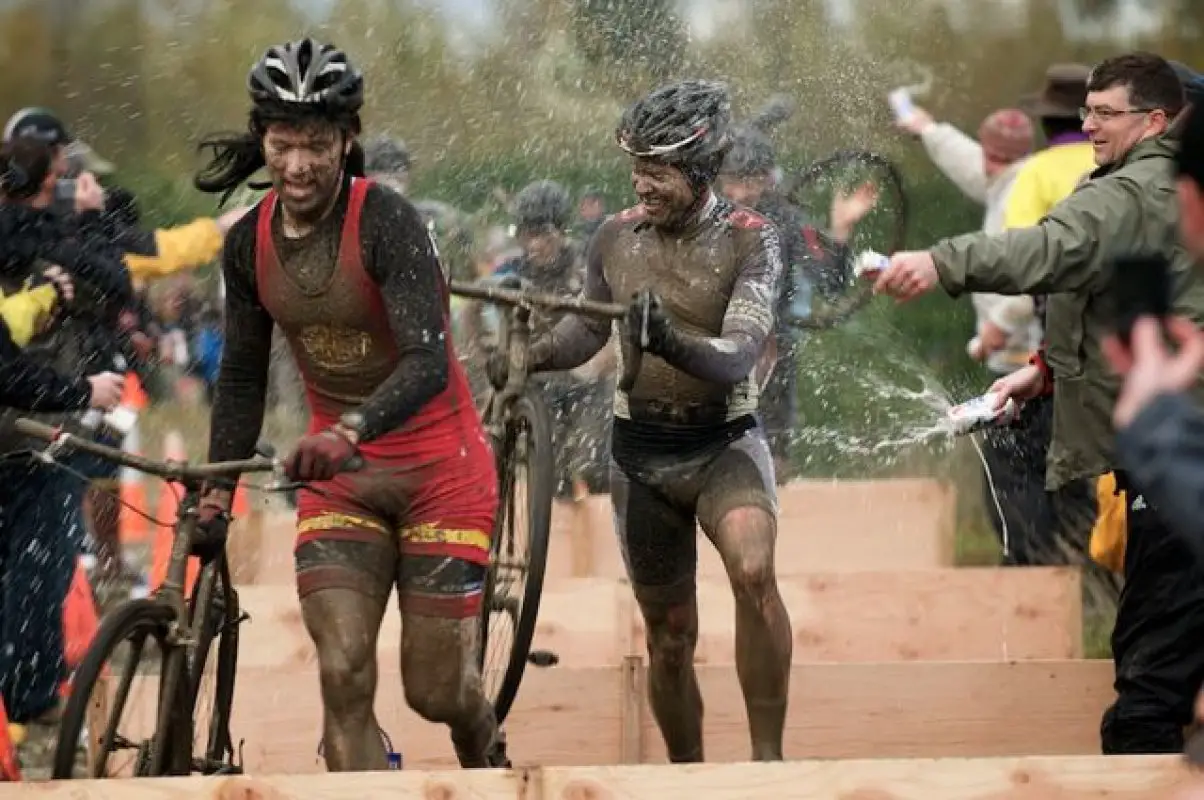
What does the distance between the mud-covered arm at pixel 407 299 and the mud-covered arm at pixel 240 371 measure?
403 millimetres

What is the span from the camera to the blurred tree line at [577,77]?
15547 mm

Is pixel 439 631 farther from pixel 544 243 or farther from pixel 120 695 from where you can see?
pixel 544 243

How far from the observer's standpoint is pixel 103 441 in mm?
10539

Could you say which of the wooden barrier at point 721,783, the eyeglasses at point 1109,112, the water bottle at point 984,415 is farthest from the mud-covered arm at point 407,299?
the eyeglasses at point 1109,112

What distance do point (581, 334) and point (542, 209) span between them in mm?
4367

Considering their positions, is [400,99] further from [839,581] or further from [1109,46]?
[839,581]

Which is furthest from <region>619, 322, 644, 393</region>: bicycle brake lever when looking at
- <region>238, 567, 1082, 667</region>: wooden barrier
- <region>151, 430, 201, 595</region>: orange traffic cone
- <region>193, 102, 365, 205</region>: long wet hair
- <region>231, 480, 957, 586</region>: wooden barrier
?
<region>231, 480, 957, 586</region>: wooden barrier

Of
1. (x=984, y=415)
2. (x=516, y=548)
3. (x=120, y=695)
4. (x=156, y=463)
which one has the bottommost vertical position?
(x=120, y=695)

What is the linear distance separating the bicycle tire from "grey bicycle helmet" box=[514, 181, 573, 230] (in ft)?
3.75

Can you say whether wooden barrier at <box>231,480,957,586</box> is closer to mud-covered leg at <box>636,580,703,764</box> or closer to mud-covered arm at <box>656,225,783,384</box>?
mud-covered leg at <box>636,580,703,764</box>

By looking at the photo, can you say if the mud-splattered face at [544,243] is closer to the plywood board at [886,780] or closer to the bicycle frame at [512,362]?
the bicycle frame at [512,362]

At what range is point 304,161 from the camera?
22.5 ft

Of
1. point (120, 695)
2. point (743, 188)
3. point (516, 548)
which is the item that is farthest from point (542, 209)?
point (120, 695)

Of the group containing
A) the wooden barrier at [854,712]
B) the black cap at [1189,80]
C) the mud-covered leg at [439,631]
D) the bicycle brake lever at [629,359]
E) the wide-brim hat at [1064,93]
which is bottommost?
the wooden barrier at [854,712]
